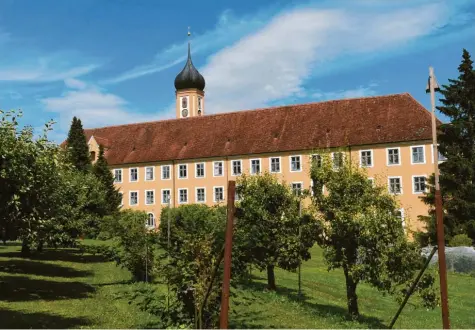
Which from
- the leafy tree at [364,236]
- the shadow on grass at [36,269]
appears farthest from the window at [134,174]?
the leafy tree at [364,236]

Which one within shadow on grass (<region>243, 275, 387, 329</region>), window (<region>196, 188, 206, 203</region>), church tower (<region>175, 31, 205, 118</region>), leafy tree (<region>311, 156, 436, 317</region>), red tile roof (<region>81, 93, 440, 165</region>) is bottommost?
shadow on grass (<region>243, 275, 387, 329</region>)

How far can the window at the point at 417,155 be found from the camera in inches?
2110

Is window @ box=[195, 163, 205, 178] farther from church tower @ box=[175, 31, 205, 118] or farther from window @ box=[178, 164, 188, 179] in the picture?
church tower @ box=[175, 31, 205, 118]

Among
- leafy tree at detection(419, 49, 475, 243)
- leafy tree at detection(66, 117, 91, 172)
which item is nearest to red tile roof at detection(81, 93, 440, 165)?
leafy tree at detection(419, 49, 475, 243)

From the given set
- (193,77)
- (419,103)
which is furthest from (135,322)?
(193,77)

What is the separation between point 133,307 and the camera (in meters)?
19.2

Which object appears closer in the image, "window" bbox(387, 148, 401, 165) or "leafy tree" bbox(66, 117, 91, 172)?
"leafy tree" bbox(66, 117, 91, 172)

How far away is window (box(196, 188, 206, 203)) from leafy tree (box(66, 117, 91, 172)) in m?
16.0

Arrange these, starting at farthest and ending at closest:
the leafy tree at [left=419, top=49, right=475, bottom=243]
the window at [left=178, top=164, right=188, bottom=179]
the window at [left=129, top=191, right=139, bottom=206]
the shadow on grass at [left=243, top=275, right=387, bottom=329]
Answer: the window at [left=129, top=191, right=139, bottom=206] → the window at [left=178, top=164, right=188, bottom=179] → the leafy tree at [left=419, top=49, right=475, bottom=243] → the shadow on grass at [left=243, top=275, right=387, bottom=329]

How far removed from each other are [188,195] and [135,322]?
49.6 meters

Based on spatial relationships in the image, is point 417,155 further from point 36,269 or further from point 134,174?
point 36,269

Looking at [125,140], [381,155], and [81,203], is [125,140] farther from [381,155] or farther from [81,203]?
[81,203]

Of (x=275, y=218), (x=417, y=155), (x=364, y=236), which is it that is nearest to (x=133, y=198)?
(x=417, y=155)

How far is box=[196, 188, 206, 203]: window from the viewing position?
64438 millimetres
